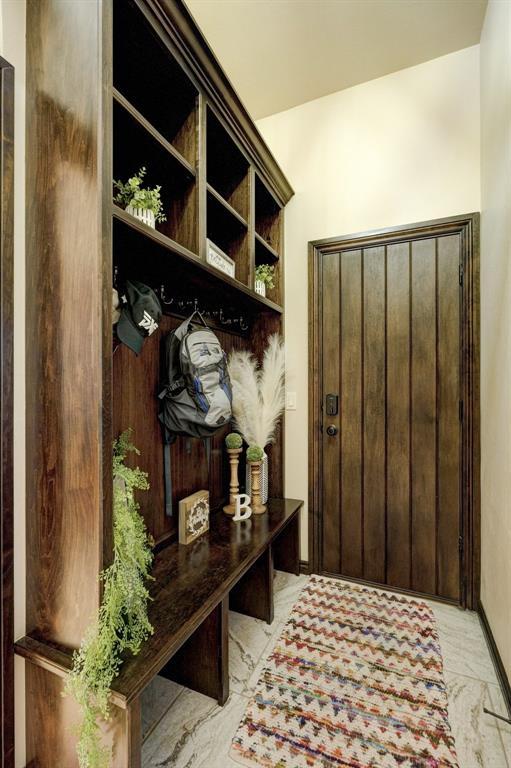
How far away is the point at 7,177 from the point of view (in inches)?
44.6

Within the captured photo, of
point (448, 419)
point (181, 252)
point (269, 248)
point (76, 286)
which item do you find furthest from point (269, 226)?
point (76, 286)

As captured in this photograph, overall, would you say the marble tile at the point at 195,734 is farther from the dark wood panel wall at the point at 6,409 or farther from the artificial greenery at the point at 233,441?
the artificial greenery at the point at 233,441

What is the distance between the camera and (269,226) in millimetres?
2639

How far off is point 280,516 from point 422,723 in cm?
105

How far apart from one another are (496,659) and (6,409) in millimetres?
2250

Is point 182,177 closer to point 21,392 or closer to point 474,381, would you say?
point 21,392

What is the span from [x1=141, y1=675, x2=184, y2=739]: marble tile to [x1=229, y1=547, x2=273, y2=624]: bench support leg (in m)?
0.53

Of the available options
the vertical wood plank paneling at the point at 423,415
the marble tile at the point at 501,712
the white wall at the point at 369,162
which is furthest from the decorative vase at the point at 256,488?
the marble tile at the point at 501,712

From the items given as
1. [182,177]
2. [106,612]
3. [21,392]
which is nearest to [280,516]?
[106,612]

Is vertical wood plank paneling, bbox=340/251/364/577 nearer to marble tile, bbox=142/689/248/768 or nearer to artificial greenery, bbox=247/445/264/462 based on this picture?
artificial greenery, bbox=247/445/264/462

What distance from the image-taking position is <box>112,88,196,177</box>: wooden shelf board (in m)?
1.19

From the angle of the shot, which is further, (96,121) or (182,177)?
(182,177)

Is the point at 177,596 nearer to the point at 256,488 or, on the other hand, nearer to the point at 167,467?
the point at 167,467

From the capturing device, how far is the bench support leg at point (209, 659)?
1.47 m
